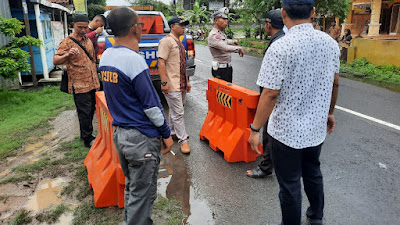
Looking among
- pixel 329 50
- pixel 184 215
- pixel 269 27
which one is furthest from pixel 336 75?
pixel 184 215

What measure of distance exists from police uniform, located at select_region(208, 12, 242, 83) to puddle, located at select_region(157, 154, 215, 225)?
157cm

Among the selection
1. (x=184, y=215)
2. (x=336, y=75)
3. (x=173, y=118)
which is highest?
(x=336, y=75)

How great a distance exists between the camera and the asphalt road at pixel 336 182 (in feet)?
10.6

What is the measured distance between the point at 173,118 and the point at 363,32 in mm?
23751

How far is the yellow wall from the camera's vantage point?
10.9m

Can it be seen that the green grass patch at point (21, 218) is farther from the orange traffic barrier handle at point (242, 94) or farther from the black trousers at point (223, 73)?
the black trousers at point (223, 73)

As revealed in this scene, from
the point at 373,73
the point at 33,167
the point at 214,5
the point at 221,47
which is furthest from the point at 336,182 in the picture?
the point at 214,5

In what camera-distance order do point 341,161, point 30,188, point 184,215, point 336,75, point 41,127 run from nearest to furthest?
point 336,75, point 184,215, point 30,188, point 341,161, point 41,127

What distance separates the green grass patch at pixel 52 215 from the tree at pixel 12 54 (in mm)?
4467

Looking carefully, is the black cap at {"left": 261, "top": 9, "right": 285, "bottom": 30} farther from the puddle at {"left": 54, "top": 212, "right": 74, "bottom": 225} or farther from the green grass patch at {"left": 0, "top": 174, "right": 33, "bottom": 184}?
the green grass patch at {"left": 0, "top": 174, "right": 33, "bottom": 184}

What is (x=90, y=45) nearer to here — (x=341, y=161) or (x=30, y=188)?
(x=30, y=188)

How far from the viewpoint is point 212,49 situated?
5.29 metres

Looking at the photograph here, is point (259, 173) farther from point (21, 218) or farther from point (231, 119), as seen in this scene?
point (21, 218)

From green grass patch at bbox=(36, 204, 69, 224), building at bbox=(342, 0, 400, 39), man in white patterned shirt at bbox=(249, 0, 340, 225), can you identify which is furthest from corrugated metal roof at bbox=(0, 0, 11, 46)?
building at bbox=(342, 0, 400, 39)
